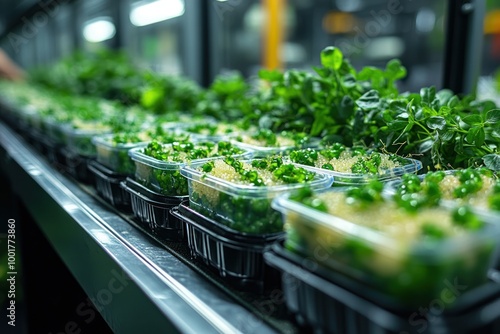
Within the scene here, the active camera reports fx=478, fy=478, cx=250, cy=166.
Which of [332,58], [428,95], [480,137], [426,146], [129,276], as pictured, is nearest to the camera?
[129,276]

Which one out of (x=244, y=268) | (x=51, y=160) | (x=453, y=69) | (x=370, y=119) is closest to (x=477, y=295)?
(x=244, y=268)

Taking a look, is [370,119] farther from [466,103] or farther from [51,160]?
[51,160]

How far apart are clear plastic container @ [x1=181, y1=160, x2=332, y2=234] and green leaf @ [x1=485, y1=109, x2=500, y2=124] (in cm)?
47

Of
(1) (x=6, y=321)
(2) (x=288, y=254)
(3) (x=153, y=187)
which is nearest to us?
(2) (x=288, y=254)

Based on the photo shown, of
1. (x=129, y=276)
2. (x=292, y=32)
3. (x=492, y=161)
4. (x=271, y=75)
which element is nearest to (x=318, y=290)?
(x=129, y=276)

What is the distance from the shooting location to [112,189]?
154 cm

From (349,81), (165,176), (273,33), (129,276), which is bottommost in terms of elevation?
(129,276)

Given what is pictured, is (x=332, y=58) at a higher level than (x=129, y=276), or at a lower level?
higher

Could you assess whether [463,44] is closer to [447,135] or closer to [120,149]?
[447,135]

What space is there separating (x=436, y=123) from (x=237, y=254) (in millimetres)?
621

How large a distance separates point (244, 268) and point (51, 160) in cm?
171

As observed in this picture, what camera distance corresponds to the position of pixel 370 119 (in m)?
1.38

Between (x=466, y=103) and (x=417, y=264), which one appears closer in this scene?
(x=417, y=264)

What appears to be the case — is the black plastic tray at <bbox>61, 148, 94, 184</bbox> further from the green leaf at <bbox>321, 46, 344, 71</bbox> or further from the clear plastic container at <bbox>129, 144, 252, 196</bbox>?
the green leaf at <bbox>321, 46, 344, 71</bbox>
